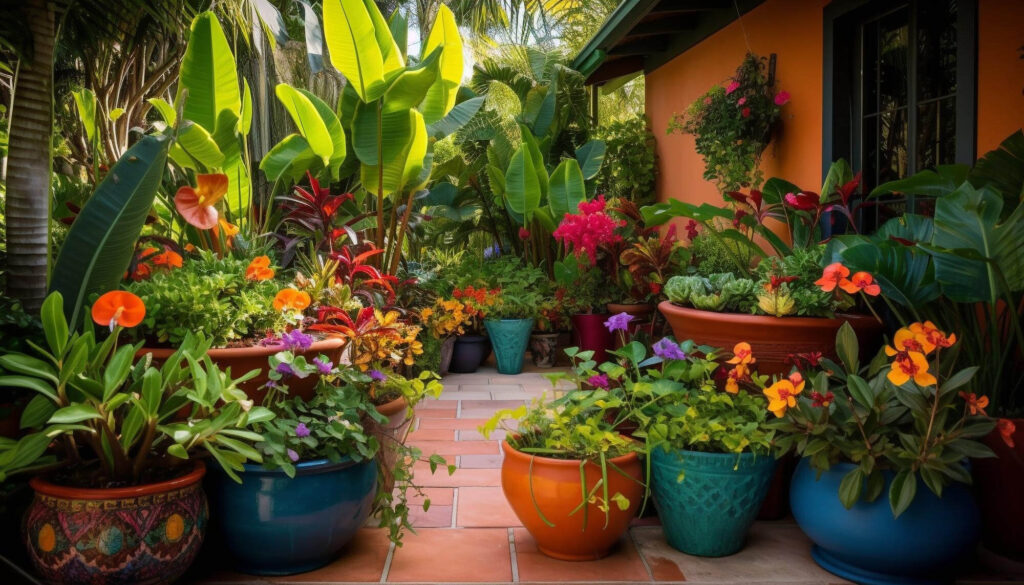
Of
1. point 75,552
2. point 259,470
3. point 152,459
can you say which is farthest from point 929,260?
point 75,552

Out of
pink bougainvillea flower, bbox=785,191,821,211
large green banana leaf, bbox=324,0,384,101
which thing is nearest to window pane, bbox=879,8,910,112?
pink bougainvillea flower, bbox=785,191,821,211

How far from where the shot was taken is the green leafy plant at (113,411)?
1962 millimetres

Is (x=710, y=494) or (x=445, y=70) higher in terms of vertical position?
(x=445, y=70)

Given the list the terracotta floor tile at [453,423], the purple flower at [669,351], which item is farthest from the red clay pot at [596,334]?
the purple flower at [669,351]

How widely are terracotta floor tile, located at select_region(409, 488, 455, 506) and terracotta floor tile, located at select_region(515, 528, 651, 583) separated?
19.8 inches

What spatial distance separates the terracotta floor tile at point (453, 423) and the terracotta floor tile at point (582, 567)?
5.31 feet

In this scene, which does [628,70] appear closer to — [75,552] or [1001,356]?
[1001,356]

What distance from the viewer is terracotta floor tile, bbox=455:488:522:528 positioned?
108 inches

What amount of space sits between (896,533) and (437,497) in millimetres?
1628

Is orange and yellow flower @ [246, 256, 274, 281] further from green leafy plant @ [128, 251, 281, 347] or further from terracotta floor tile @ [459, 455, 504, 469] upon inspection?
terracotta floor tile @ [459, 455, 504, 469]

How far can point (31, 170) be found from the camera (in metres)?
2.61

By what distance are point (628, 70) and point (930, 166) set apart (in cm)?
540

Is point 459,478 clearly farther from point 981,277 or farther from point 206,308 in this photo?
point 981,277

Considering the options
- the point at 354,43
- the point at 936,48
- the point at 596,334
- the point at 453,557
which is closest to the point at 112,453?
the point at 453,557
